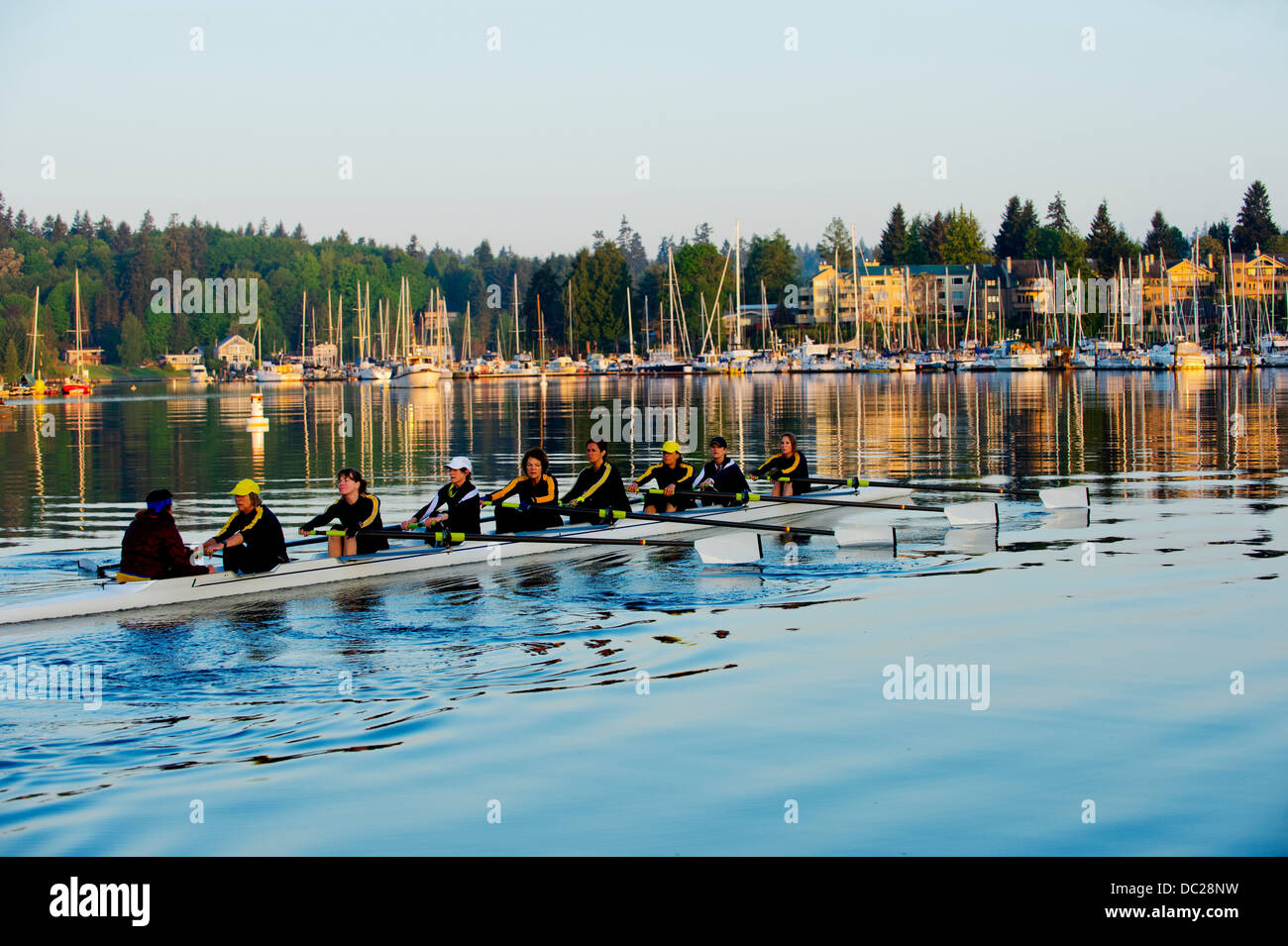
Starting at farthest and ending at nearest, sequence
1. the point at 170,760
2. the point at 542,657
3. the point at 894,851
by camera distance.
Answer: the point at 542,657
the point at 170,760
the point at 894,851

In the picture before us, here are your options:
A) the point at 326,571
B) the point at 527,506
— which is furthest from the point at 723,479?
the point at 326,571

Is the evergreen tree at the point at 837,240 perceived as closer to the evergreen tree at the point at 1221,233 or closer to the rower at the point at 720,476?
the evergreen tree at the point at 1221,233

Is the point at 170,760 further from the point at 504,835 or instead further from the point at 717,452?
the point at 717,452

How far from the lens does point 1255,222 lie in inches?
6708

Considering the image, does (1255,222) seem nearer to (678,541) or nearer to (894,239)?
(894,239)

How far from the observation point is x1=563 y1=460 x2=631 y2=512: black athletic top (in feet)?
62.3

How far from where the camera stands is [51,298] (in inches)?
7598

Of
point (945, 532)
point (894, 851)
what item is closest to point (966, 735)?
point (894, 851)

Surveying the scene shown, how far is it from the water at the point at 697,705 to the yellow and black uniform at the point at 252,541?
47 centimetres

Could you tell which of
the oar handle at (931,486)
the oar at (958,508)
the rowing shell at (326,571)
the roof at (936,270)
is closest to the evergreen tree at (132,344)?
the roof at (936,270)

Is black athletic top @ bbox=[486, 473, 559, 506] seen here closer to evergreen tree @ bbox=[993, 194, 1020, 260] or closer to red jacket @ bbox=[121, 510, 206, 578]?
red jacket @ bbox=[121, 510, 206, 578]

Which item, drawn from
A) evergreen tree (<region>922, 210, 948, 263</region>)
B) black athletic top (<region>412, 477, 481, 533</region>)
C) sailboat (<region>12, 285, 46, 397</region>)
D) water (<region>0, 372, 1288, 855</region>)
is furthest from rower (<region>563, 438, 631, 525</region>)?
evergreen tree (<region>922, 210, 948, 263</region>)
